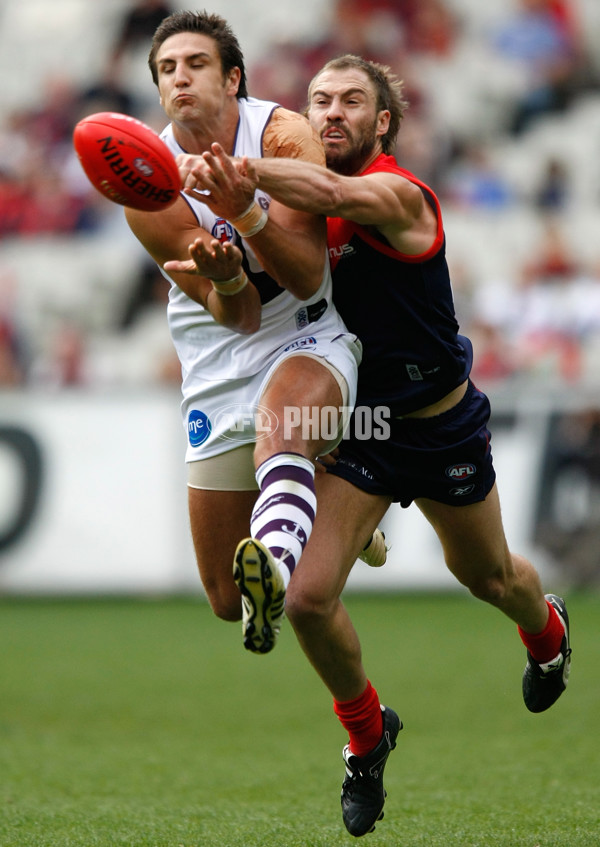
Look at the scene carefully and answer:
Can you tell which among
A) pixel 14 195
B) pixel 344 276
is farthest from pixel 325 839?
pixel 14 195

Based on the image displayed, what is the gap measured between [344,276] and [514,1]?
1298cm

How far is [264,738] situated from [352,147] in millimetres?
3231

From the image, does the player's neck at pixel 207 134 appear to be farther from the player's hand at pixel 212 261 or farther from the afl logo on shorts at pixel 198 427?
the afl logo on shorts at pixel 198 427

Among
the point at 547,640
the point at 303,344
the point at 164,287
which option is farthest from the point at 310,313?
the point at 164,287

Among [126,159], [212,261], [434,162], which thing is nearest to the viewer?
[126,159]

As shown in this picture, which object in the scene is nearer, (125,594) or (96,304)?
(125,594)

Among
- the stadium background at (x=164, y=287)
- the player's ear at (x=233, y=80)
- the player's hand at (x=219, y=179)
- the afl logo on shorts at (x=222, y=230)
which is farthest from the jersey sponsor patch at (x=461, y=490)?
the stadium background at (x=164, y=287)

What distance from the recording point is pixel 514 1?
52.7 feet

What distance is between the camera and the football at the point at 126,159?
3.77 m

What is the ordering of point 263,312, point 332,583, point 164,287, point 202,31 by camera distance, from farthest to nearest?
point 164,287 → point 263,312 → point 202,31 → point 332,583

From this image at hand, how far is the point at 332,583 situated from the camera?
13.5 feet

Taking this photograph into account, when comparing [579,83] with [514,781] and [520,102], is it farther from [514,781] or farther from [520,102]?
[514,781]

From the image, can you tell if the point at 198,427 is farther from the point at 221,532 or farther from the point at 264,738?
the point at 264,738

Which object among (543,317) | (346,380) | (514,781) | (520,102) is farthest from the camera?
(520,102)
